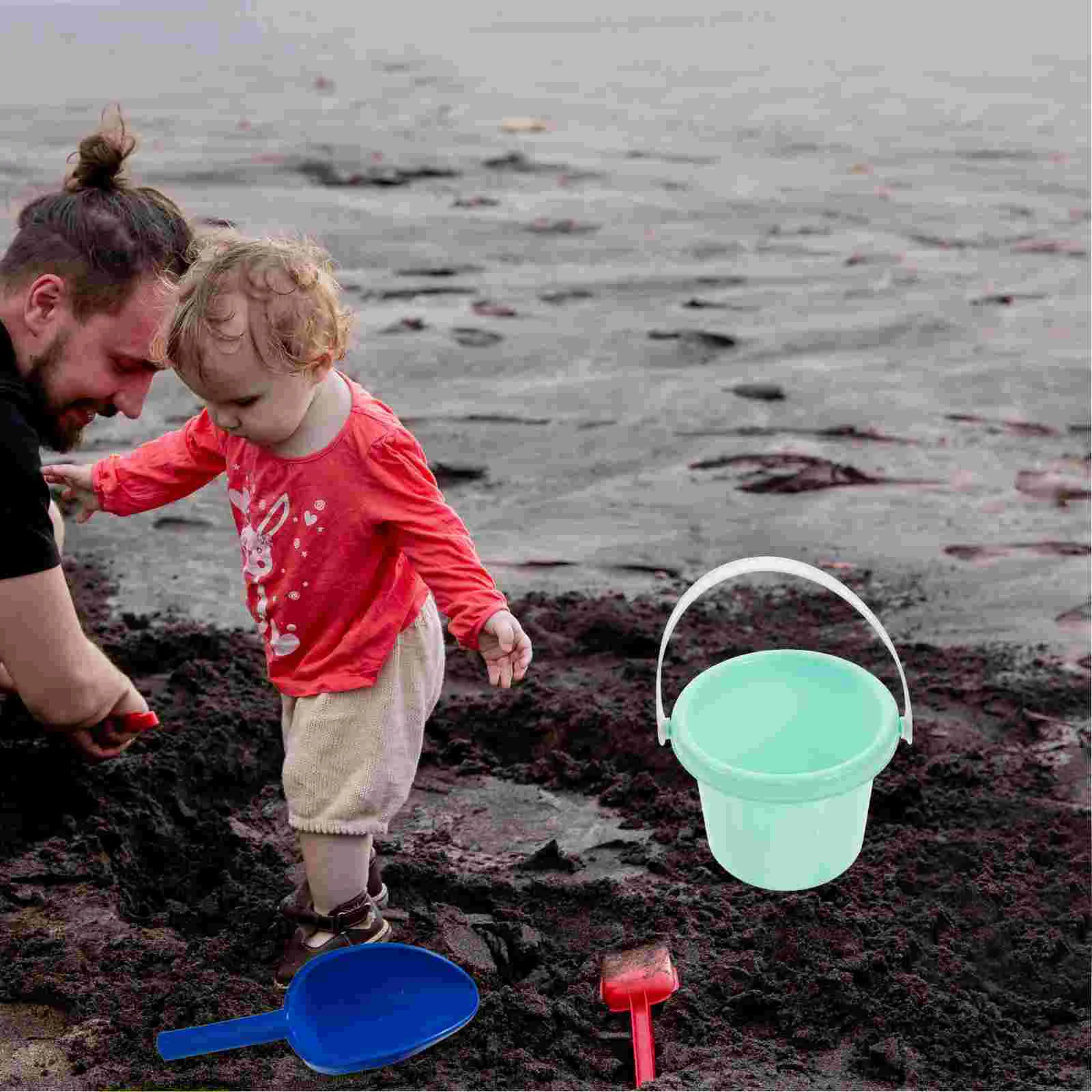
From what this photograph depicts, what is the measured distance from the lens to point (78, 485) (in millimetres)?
2676

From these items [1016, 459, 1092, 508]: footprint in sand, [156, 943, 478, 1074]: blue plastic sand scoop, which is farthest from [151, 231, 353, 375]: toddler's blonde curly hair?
[1016, 459, 1092, 508]: footprint in sand

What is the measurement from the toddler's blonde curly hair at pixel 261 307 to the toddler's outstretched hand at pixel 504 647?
486 millimetres

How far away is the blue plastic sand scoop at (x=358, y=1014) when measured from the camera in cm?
220

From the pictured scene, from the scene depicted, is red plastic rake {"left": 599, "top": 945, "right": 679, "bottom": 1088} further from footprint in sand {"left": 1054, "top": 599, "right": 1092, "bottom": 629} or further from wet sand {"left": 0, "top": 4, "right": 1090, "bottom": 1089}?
footprint in sand {"left": 1054, "top": 599, "right": 1092, "bottom": 629}

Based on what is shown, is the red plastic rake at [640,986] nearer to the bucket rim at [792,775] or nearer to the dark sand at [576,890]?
the dark sand at [576,890]

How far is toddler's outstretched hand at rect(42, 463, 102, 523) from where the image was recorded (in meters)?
2.67

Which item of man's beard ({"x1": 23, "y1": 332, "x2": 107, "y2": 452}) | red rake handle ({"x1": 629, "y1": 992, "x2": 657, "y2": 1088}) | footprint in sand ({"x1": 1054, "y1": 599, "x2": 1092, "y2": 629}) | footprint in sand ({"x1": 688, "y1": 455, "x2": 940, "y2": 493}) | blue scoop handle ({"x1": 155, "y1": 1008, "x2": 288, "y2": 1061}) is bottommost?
red rake handle ({"x1": 629, "y1": 992, "x2": 657, "y2": 1088})

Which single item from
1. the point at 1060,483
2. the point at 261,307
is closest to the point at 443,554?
the point at 261,307

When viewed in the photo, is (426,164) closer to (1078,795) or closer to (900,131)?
(900,131)

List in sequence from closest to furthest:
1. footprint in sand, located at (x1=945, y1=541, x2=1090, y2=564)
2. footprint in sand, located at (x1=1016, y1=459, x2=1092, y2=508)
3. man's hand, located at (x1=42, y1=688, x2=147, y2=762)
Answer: man's hand, located at (x1=42, y1=688, x2=147, y2=762)
footprint in sand, located at (x1=945, y1=541, x2=1090, y2=564)
footprint in sand, located at (x1=1016, y1=459, x2=1092, y2=508)

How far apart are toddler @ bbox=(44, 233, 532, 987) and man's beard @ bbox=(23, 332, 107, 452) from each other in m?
0.28

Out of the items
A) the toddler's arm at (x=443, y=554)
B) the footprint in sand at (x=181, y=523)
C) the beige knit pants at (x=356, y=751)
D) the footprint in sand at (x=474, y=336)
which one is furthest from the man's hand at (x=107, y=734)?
the footprint in sand at (x=474, y=336)

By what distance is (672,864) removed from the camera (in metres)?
2.71

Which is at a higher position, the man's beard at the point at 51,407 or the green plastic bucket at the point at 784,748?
the man's beard at the point at 51,407
